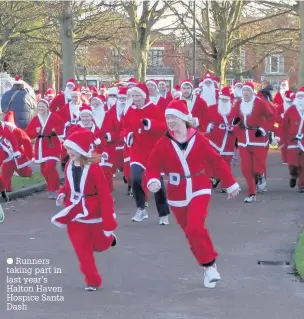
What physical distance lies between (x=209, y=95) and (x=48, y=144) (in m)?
5.49

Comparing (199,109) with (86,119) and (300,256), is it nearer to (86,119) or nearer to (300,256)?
(86,119)

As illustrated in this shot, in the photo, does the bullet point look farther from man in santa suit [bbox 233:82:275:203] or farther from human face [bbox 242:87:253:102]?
human face [bbox 242:87:253:102]

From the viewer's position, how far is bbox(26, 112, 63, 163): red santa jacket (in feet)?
48.9

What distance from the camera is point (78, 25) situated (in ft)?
118

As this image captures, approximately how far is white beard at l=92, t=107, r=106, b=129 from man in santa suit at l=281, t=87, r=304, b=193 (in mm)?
3135

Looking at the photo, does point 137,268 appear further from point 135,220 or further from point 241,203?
point 241,203

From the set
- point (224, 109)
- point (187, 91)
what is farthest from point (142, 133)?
point (224, 109)

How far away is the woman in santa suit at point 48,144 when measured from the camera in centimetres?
1489

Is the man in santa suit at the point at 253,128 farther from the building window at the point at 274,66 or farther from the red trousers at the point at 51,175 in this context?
the building window at the point at 274,66

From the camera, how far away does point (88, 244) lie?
7.97m

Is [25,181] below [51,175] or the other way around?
below

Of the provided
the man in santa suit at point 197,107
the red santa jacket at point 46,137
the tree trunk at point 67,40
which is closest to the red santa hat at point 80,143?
the red santa jacket at point 46,137

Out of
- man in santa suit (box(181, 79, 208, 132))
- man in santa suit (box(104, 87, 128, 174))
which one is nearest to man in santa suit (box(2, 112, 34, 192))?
man in santa suit (box(104, 87, 128, 174))

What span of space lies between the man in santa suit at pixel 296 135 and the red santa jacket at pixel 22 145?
4.36m
